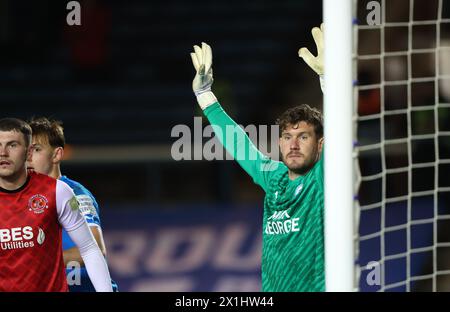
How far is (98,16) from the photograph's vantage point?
12.5m

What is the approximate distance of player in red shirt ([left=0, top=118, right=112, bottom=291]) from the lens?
A: 5090 millimetres

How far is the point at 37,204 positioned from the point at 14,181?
6.5 inches

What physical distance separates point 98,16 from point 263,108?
2267 mm

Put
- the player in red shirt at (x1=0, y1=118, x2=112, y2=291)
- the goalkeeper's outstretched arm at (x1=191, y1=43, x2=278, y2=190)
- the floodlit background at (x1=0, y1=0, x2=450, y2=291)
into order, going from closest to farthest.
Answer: the player in red shirt at (x1=0, y1=118, x2=112, y2=291) < the goalkeeper's outstretched arm at (x1=191, y1=43, x2=278, y2=190) < the floodlit background at (x1=0, y1=0, x2=450, y2=291)

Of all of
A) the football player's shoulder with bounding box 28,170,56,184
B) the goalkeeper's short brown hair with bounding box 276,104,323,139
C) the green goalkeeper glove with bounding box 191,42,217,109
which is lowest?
the football player's shoulder with bounding box 28,170,56,184

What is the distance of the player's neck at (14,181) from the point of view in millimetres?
5199

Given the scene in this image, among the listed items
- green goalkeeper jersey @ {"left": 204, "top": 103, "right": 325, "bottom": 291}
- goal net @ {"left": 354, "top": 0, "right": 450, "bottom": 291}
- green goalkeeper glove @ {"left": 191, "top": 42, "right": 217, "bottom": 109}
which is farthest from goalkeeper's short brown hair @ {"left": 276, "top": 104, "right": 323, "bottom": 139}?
goal net @ {"left": 354, "top": 0, "right": 450, "bottom": 291}

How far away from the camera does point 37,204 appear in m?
5.18

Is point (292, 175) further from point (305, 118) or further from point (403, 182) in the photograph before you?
point (403, 182)

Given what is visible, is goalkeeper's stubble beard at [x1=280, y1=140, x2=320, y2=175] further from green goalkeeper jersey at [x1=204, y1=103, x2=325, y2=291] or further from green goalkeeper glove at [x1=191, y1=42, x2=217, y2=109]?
green goalkeeper glove at [x1=191, y1=42, x2=217, y2=109]

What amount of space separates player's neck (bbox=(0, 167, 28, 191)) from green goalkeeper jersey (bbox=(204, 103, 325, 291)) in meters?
1.22

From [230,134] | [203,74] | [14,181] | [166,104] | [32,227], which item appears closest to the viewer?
[32,227]

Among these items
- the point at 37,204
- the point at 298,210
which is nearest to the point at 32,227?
the point at 37,204
